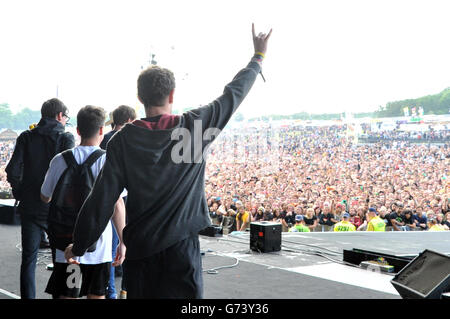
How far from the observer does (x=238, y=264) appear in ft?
14.7

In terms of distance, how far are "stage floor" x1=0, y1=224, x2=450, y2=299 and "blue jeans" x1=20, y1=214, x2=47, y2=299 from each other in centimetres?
57

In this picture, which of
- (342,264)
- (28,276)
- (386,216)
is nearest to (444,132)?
(386,216)

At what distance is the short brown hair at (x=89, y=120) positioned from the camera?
6.59ft

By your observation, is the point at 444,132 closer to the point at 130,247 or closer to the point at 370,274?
the point at 370,274

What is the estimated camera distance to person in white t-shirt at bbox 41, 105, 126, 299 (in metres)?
1.96

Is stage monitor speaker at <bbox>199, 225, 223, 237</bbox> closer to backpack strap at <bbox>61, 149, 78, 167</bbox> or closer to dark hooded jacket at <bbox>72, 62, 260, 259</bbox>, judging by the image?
backpack strap at <bbox>61, 149, 78, 167</bbox>

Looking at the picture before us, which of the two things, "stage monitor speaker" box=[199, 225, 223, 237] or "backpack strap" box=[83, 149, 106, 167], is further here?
"stage monitor speaker" box=[199, 225, 223, 237]

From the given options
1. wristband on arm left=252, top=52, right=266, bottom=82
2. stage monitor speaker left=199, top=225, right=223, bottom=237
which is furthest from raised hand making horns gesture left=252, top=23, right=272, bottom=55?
stage monitor speaker left=199, top=225, right=223, bottom=237

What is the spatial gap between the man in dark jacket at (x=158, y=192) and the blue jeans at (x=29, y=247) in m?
1.14

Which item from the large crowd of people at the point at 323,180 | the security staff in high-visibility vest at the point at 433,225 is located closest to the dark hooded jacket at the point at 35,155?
the large crowd of people at the point at 323,180

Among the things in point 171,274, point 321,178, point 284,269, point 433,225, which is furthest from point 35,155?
point 321,178

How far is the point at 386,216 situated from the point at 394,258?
173 inches

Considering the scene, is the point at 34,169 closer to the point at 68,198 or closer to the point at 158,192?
the point at 68,198

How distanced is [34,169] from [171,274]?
1.44 metres
